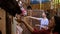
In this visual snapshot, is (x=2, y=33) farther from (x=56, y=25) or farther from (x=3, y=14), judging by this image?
(x=56, y=25)

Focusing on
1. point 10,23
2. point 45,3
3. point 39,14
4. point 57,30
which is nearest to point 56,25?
point 57,30

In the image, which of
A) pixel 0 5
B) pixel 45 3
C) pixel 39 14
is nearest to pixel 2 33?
pixel 0 5

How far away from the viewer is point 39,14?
189 inches

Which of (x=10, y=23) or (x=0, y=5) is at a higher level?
(x=0, y=5)

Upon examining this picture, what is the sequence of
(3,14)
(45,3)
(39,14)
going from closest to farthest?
1. (3,14)
2. (39,14)
3. (45,3)

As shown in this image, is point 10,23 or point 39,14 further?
point 39,14

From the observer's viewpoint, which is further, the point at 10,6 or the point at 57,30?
the point at 57,30

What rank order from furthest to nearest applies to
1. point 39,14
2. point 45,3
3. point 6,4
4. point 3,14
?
point 45,3 < point 39,14 < point 3,14 < point 6,4

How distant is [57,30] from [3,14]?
0.41 meters

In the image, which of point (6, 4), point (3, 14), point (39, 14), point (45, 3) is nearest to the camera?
point (6, 4)

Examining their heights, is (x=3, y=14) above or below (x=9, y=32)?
above

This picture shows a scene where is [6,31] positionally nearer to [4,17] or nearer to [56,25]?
[4,17]

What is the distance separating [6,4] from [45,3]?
542 cm

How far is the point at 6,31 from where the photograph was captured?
1.01 meters
